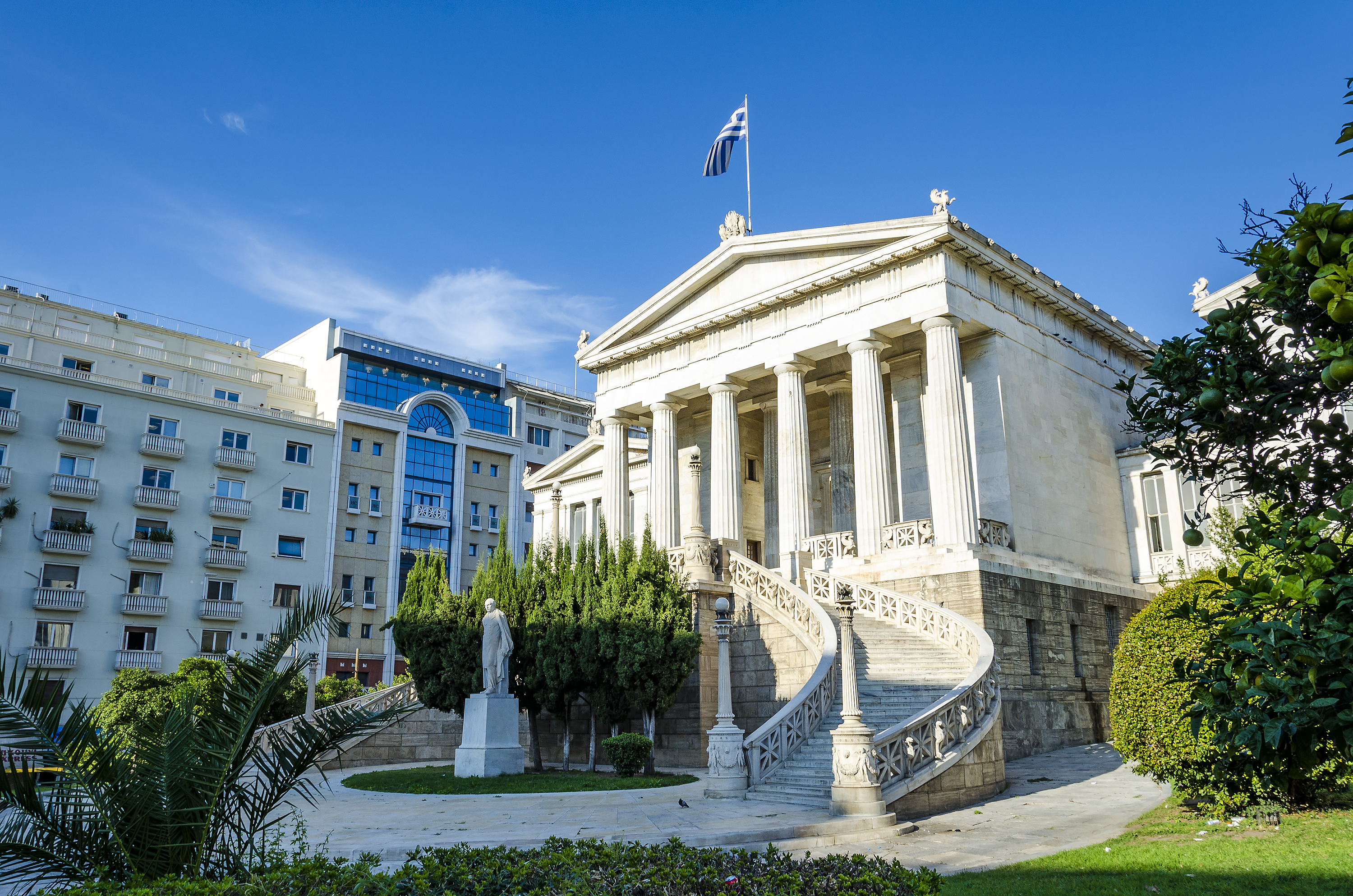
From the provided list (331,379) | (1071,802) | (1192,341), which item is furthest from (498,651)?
(331,379)

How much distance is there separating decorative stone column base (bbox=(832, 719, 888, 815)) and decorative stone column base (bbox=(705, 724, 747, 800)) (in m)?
2.31

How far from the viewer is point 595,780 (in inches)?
783

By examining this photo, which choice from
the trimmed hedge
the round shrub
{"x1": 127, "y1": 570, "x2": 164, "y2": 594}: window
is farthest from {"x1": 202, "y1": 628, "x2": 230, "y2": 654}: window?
the trimmed hedge

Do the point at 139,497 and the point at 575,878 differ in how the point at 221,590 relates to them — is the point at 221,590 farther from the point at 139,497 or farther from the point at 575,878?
the point at 575,878

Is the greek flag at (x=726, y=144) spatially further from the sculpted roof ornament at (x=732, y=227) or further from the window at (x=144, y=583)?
the window at (x=144, y=583)

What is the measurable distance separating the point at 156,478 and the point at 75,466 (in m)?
3.57

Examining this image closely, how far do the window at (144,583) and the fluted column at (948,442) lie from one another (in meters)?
38.3

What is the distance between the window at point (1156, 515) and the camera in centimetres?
3250

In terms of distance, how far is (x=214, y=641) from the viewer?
158ft

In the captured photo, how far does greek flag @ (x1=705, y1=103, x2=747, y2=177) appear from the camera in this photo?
34750 millimetres

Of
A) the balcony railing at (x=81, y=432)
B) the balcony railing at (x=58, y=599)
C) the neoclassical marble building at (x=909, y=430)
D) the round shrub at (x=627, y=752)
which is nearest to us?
the round shrub at (x=627, y=752)

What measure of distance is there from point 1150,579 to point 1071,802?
18395 mm

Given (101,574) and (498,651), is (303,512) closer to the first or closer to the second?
(101,574)

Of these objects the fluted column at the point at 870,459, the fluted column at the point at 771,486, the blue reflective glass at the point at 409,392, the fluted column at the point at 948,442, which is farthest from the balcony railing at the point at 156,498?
the fluted column at the point at 948,442
